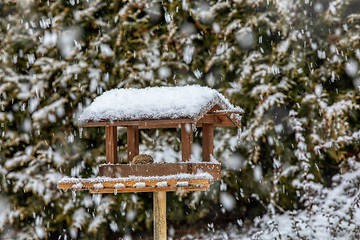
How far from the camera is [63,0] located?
575 cm

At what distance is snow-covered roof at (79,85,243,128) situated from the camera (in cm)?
267

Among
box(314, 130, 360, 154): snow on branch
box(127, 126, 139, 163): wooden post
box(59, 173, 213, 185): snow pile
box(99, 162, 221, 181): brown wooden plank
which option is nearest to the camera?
box(59, 173, 213, 185): snow pile

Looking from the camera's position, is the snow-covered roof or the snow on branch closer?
the snow-covered roof

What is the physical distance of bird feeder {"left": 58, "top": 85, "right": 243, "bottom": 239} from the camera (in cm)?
265

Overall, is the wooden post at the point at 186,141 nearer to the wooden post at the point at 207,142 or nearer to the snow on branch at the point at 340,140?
the wooden post at the point at 207,142

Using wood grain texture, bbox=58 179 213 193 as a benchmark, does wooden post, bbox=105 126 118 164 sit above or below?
above

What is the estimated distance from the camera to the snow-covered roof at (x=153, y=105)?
2672mm

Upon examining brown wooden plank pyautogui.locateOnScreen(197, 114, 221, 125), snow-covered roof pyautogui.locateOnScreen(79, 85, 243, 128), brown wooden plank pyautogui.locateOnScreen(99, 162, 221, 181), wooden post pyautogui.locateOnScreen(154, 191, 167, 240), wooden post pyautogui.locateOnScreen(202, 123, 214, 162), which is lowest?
wooden post pyautogui.locateOnScreen(154, 191, 167, 240)

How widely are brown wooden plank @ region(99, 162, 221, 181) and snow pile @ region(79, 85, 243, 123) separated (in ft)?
1.12

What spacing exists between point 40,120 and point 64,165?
Answer: 0.69 metres

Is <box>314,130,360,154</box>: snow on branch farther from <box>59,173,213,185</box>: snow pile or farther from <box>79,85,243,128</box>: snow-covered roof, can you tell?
<box>59,173,213,185</box>: snow pile

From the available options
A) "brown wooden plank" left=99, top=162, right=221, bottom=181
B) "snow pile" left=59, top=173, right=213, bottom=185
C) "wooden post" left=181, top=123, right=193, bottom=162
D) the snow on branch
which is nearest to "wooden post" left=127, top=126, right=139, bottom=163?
"brown wooden plank" left=99, top=162, right=221, bottom=181

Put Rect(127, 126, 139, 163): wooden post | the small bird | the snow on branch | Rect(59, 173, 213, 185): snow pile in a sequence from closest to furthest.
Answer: Rect(59, 173, 213, 185): snow pile
the small bird
Rect(127, 126, 139, 163): wooden post
the snow on branch

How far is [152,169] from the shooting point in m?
2.80
